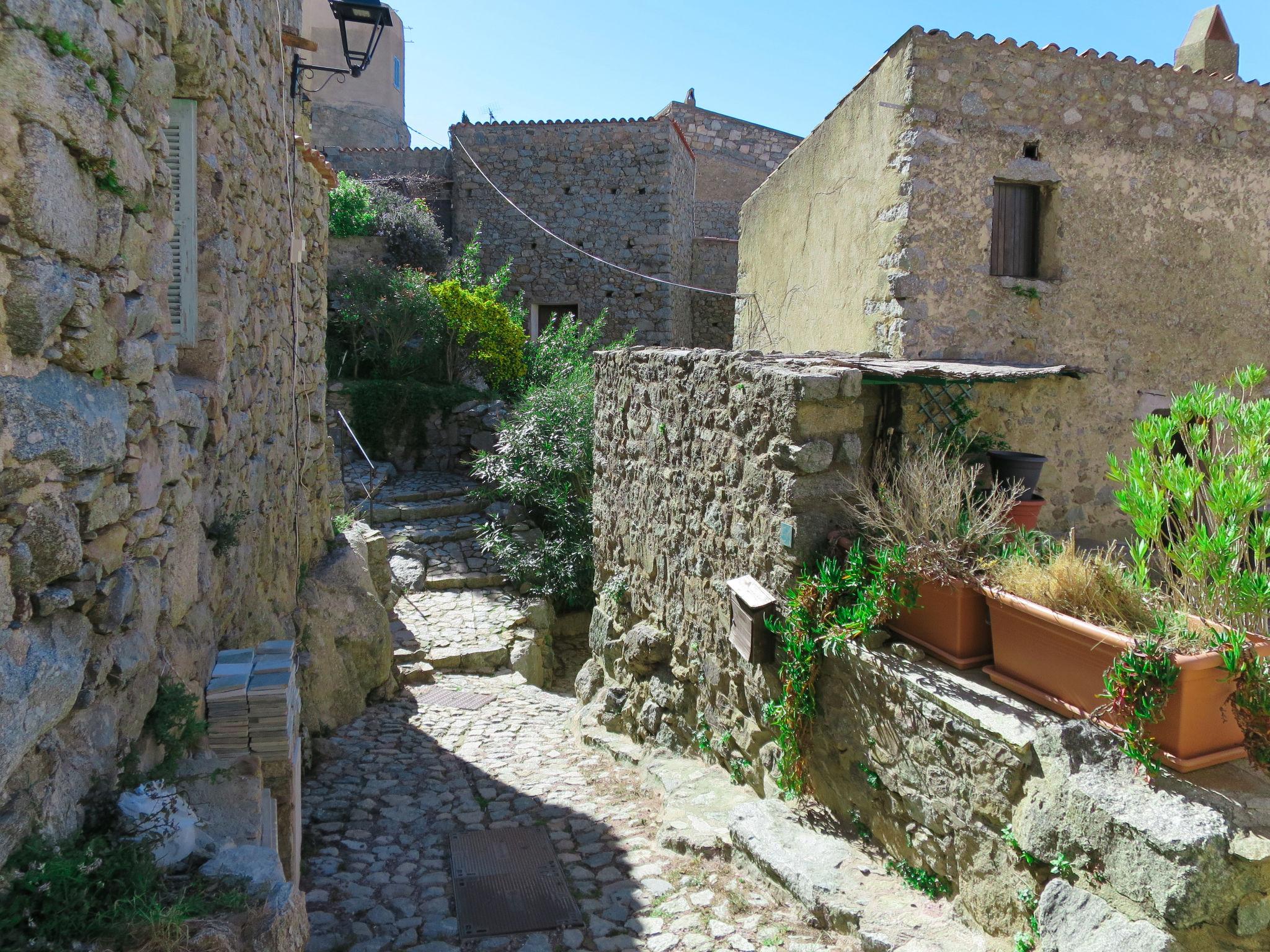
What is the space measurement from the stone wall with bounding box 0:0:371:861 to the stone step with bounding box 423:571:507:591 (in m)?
7.17

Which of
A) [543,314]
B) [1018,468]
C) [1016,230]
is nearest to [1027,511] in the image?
[1018,468]

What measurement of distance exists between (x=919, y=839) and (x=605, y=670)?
4208 mm

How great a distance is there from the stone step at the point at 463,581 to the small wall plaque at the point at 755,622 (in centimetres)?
725

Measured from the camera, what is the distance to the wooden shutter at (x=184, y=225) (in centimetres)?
344

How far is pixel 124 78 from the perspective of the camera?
2314 millimetres

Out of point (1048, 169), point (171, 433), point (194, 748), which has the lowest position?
point (194, 748)

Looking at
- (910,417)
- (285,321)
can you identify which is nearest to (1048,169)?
(910,417)

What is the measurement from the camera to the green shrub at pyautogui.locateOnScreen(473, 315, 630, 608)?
11250mm

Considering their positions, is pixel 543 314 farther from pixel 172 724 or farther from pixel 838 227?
pixel 172 724

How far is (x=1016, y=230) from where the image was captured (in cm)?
655

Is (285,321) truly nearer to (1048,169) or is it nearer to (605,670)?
(605,670)

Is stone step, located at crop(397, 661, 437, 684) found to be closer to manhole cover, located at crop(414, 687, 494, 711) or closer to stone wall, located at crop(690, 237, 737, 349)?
manhole cover, located at crop(414, 687, 494, 711)

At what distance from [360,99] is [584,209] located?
11.0 m

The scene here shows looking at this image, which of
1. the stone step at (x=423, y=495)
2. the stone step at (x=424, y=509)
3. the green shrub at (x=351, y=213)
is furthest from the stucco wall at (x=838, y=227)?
the green shrub at (x=351, y=213)
